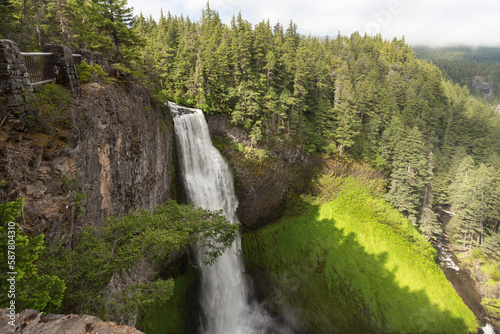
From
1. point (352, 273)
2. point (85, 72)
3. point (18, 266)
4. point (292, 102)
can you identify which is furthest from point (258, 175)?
point (18, 266)

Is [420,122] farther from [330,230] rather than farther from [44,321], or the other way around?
[44,321]

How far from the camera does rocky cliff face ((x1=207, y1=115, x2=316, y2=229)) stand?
1125 inches

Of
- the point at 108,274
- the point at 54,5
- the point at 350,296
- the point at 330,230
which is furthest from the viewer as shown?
the point at 330,230

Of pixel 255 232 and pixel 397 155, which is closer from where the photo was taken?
pixel 255 232

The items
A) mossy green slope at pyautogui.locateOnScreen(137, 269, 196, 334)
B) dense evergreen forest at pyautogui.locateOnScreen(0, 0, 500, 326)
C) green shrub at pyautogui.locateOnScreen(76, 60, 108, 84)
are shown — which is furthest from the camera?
dense evergreen forest at pyautogui.locateOnScreen(0, 0, 500, 326)

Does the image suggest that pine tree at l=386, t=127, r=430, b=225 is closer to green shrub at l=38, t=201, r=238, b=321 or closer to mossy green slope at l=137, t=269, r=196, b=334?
mossy green slope at l=137, t=269, r=196, b=334

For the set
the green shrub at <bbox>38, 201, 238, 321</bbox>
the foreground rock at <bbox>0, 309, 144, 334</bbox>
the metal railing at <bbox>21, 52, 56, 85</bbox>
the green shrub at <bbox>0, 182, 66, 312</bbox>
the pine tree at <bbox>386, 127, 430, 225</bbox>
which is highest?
the metal railing at <bbox>21, 52, 56, 85</bbox>

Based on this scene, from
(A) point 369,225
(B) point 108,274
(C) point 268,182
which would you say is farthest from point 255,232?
(B) point 108,274

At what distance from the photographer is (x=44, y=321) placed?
13.9ft

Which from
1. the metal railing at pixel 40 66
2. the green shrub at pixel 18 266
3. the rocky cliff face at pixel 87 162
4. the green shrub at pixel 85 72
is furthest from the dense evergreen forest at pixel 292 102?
the green shrub at pixel 18 266

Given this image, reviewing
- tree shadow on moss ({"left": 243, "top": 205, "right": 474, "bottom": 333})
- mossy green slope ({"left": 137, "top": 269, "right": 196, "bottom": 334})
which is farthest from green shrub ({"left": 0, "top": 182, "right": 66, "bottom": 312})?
tree shadow on moss ({"left": 243, "top": 205, "right": 474, "bottom": 333})

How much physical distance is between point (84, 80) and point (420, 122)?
191ft

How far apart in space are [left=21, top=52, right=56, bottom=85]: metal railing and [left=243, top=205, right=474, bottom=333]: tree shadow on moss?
24592 mm

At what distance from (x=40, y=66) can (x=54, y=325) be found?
942 cm
